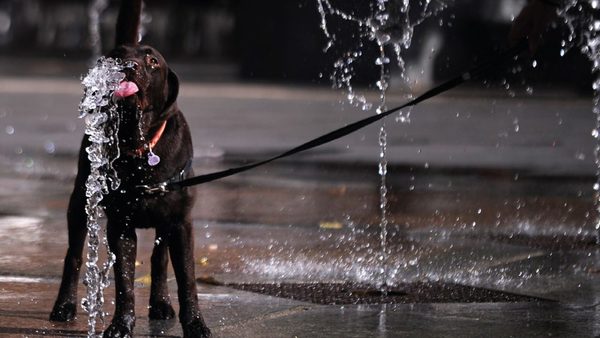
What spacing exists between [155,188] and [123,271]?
1.29 feet

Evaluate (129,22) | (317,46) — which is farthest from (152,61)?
(317,46)

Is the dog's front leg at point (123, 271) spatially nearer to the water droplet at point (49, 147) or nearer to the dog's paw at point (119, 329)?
the dog's paw at point (119, 329)

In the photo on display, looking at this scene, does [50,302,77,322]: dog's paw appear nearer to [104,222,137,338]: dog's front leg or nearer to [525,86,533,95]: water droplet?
[104,222,137,338]: dog's front leg

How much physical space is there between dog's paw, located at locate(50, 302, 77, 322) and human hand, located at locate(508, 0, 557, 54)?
7.63ft

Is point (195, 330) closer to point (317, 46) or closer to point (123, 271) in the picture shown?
point (123, 271)

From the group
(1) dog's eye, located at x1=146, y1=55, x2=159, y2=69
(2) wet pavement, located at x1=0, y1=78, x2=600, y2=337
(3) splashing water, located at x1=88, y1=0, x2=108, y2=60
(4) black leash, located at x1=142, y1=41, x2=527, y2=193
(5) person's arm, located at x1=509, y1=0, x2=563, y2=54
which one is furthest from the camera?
(3) splashing water, located at x1=88, y1=0, x2=108, y2=60

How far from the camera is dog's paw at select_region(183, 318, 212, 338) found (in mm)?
5732

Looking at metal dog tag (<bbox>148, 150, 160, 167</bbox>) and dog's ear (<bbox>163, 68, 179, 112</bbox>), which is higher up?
dog's ear (<bbox>163, 68, 179, 112</bbox>)

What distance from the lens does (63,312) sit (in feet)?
20.3

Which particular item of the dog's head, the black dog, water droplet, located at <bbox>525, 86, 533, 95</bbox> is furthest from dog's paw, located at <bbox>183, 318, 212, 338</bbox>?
water droplet, located at <bbox>525, 86, 533, 95</bbox>

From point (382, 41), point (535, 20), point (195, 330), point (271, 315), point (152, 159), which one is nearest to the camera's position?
point (152, 159)

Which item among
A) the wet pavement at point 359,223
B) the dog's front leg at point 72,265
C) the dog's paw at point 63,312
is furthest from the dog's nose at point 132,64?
the dog's paw at point 63,312

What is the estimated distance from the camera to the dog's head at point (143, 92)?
5.31 meters

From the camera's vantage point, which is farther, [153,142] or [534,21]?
[534,21]
